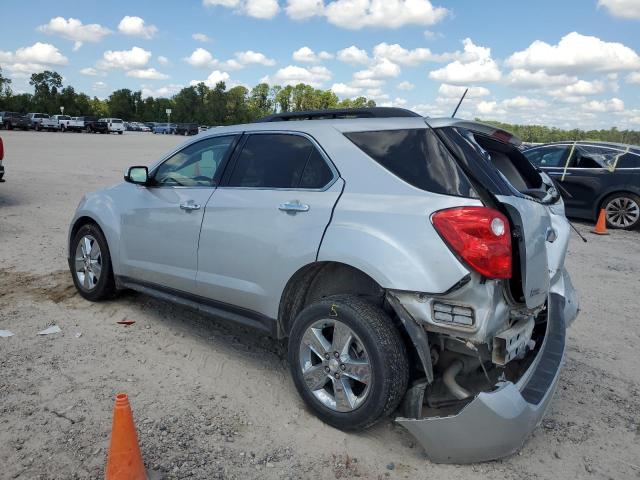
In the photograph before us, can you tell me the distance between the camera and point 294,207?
11.2 feet

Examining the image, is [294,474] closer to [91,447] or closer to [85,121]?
[91,447]

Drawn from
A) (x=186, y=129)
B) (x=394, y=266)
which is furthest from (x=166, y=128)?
(x=394, y=266)

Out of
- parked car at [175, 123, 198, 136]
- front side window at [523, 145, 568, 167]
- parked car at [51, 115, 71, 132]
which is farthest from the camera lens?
parked car at [175, 123, 198, 136]

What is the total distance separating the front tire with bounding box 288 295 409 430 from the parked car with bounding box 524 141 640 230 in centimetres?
912

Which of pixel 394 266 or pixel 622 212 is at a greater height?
pixel 394 266

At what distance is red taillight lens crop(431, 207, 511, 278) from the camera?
8.97 feet

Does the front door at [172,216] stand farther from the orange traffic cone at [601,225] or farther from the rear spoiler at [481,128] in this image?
the orange traffic cone at [601,225]

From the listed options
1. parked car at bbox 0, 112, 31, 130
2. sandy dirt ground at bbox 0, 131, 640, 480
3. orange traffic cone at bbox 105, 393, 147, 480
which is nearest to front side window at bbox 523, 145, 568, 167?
sandy dirt ground at bbox 0, 131, 640, 480

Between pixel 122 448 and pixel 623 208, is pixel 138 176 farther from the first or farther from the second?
pixel 623 208

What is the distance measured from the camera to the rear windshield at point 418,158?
2938 mm

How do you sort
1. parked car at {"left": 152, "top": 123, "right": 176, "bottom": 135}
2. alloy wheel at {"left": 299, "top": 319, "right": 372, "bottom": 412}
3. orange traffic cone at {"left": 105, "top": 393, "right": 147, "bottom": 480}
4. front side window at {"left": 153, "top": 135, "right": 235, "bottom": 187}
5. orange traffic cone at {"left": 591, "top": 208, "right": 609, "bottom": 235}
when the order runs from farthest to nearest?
parked car at {"left": 152, "top": 123, "right": 176, "bottom": 135} < orange traffic cone at {"left": 591, "top": 208, "right": 609, "bottom": 235} < front side window at {"left": 153, "top": 135, "right": 235, "bottom": 187} < alloy wheel at {"left": 299, "top": 319, "right": 372, "bottom": 412} < orange traffic cone at {"left": 105, "top": 393, "right": 147, "bottom": 480}

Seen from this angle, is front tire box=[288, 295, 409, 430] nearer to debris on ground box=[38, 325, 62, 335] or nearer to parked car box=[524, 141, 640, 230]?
debris on ground box=[38, 325, 62, 335]

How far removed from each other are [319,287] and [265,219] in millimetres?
561

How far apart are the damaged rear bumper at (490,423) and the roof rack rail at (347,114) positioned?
5.62ft
